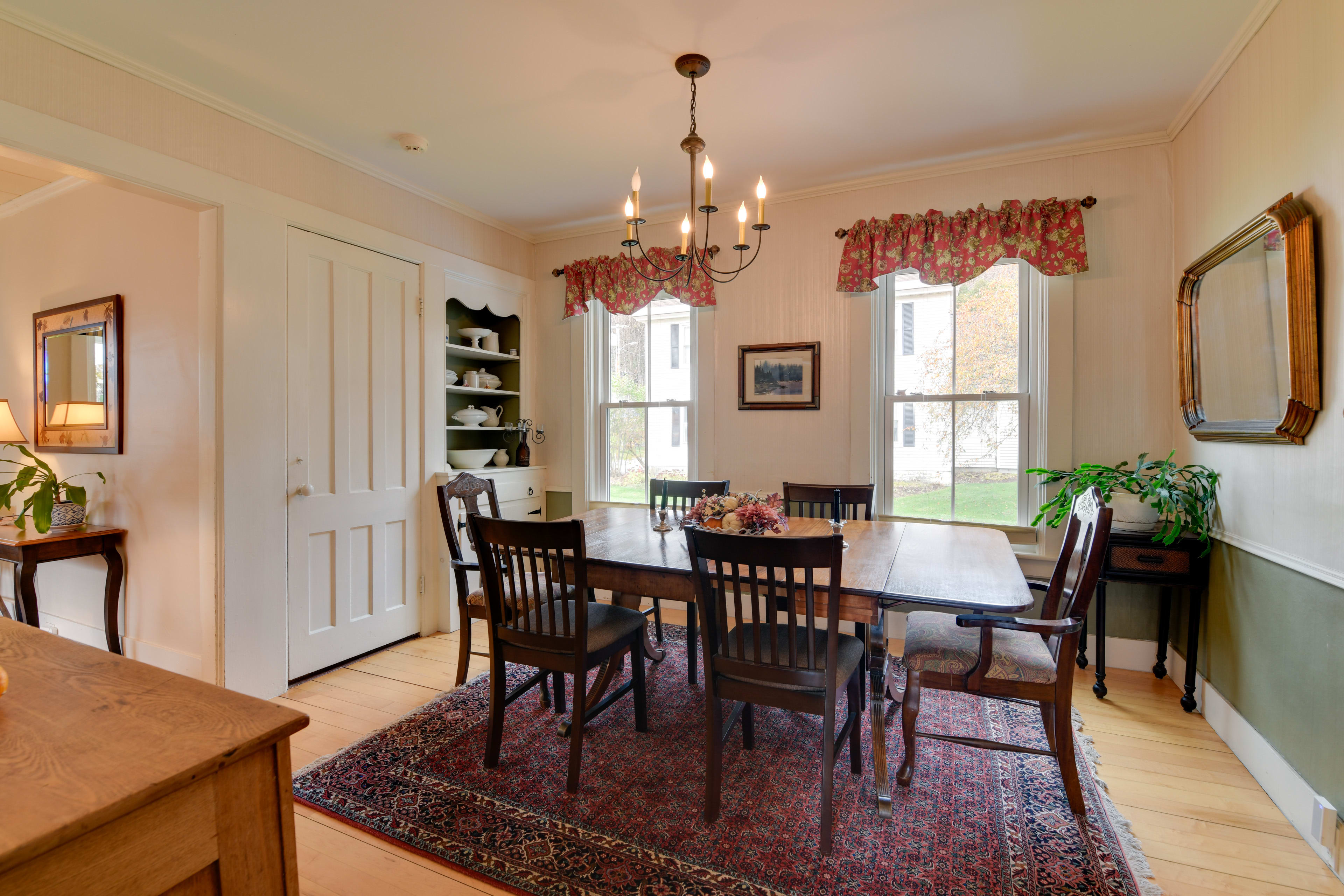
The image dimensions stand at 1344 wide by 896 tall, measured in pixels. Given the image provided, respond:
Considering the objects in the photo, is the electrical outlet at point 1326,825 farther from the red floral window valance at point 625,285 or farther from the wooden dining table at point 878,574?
the red floral window valance at point 625,285

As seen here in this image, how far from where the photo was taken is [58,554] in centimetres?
300

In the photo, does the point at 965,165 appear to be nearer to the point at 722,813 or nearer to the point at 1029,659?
the point at 1029,659

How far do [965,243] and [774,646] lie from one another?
2678 mm

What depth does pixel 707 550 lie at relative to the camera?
182 centimetres

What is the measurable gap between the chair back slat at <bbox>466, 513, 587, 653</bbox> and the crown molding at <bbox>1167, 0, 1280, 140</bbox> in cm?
297

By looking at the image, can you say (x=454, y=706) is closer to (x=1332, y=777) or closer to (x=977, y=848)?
(x=977, y=848)

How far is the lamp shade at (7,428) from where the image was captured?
3516mm

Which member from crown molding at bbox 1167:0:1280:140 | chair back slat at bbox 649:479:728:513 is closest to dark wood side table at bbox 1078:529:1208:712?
chair back slat at bbox 649:479:728:513

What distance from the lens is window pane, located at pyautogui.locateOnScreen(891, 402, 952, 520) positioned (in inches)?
140

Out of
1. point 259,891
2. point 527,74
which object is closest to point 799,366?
point 527,74

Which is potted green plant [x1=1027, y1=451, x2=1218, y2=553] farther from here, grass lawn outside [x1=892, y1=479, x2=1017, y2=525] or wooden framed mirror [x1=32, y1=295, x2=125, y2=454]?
wooden framed mirror [x1=32, y1=295, x2=125, y2=454]

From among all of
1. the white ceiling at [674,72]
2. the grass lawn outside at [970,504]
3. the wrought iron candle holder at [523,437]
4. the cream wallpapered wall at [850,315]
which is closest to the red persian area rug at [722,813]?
the grass lawn outside at [970,504]

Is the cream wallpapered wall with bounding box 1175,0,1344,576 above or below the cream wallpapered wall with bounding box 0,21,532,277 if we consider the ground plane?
below

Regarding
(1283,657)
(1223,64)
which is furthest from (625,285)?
(1283,657)
